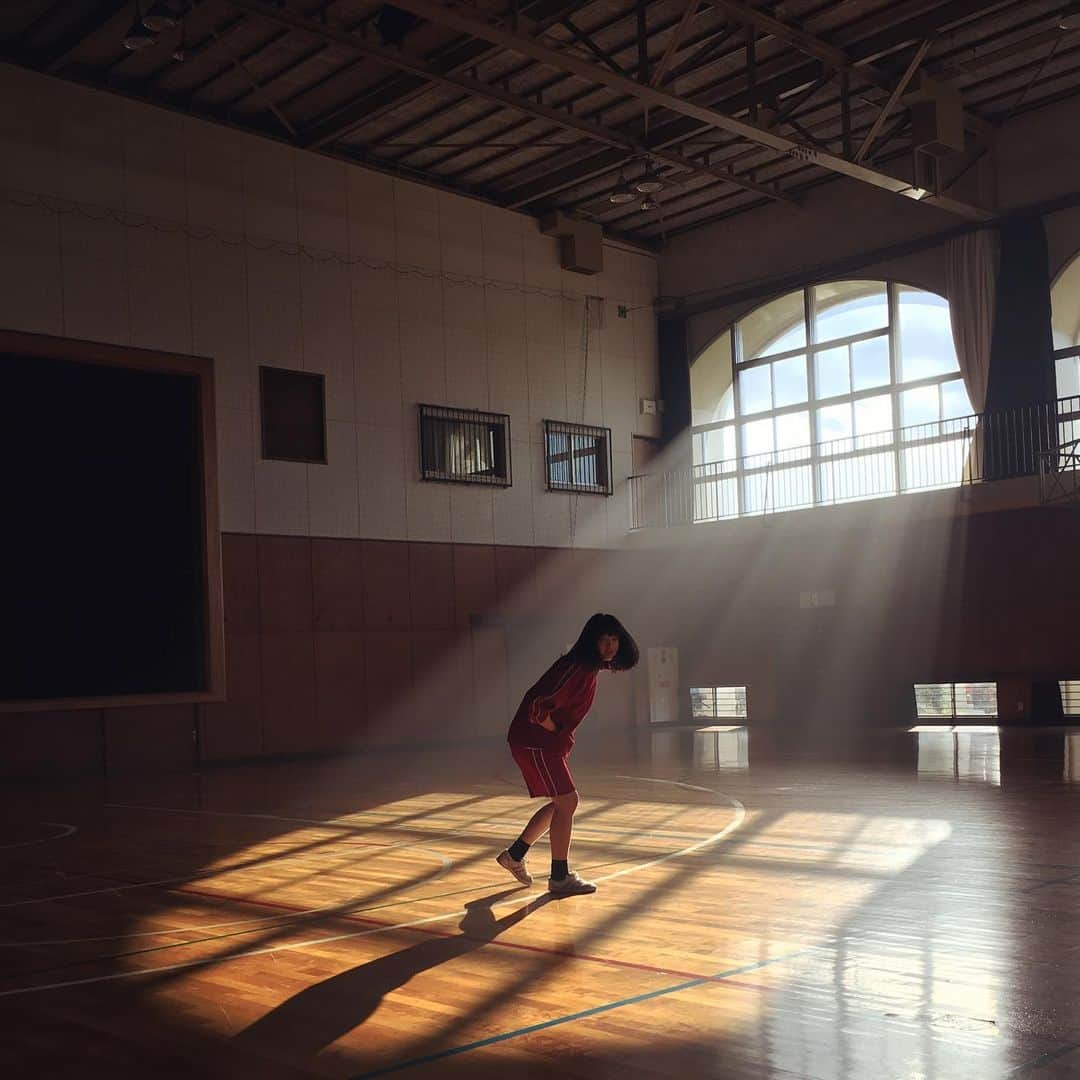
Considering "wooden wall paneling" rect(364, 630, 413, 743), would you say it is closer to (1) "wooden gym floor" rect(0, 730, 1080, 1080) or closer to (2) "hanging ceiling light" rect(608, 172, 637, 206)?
(2) "hanging ceiling light" rect(608, 172, 637, 206)

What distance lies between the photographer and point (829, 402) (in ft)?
72.0

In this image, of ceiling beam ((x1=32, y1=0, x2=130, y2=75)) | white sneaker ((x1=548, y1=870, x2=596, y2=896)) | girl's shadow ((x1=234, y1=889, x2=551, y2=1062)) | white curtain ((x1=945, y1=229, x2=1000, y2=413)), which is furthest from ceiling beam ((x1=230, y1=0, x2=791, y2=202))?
girl's shadow ((x1=234, y1=889, x2=551, y2=1062))

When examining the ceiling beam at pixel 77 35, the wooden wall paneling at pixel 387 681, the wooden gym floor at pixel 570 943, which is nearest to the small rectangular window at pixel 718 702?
the wooden wall paneling at pixel 387 681

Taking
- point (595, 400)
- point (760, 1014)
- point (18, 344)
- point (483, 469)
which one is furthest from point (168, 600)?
point (760, 1014)

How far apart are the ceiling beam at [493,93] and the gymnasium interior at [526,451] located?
7 centimetres

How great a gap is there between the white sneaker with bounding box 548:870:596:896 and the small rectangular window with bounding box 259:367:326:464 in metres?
12.6

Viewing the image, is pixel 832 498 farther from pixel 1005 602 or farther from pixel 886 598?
pixel 1005 602

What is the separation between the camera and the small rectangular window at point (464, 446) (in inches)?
799

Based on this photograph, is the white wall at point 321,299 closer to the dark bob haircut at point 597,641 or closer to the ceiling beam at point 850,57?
the ceiling beam at point 850,57

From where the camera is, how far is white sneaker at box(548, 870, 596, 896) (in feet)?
21.8

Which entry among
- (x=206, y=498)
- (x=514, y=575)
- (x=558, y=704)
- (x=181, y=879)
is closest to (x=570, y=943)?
(x=558, y=704)

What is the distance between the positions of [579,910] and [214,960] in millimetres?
1765

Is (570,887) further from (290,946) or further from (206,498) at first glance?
(206,498)

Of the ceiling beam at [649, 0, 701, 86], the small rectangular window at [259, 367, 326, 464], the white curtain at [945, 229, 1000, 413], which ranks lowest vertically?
the small rectangular window at [259, 367, 326, 464]
